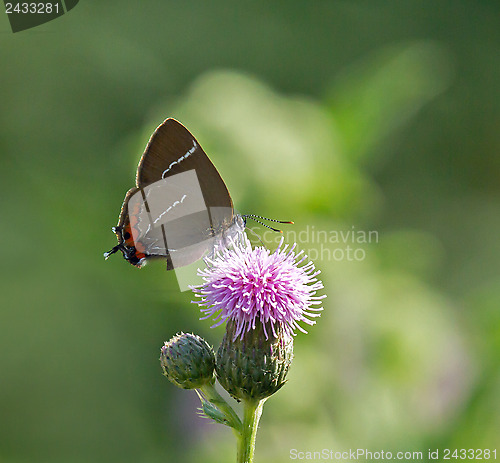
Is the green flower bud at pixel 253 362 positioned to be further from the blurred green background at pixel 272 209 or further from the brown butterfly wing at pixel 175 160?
the blurred green background at pixel 272 209

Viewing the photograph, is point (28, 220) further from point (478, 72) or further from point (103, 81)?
point (478, 72)

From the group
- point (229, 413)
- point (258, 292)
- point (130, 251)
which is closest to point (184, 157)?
point (130, 251)

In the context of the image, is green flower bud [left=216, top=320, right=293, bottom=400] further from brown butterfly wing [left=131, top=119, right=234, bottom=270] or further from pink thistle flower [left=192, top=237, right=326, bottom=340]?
brown butterfly wing [left=131, top=119, right=234, bottom=270]

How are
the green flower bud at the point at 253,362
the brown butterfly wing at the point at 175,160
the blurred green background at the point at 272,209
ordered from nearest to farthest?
the green flower bud at the point at 253,362, the brown butterfly wing at the point at 175,160, the blurred green background at the point at 272,209

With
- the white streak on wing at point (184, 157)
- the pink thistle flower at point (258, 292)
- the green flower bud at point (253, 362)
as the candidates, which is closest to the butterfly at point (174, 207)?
the white streak on wing at point (184, 157)

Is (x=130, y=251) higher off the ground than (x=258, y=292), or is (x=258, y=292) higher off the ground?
(x=130, y=251)

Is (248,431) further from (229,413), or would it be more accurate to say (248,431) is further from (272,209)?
(272,209)
